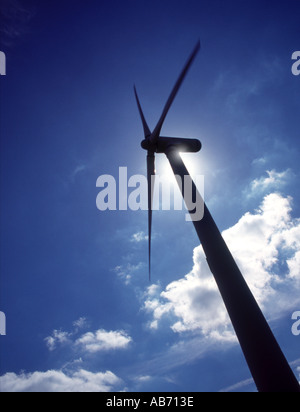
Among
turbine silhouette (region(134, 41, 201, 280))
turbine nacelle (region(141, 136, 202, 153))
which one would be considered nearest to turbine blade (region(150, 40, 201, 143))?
turbine silhouette (region(134, 41, 201, 280))

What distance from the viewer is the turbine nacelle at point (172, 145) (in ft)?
58.2

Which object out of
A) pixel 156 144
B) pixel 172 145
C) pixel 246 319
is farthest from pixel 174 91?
pixel 246 319

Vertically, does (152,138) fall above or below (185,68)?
below

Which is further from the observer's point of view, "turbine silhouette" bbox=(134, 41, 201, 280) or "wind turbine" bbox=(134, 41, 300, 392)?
"turbine silhouette" bbox=(134, 41, 201, 280)

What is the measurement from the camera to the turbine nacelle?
17.7m

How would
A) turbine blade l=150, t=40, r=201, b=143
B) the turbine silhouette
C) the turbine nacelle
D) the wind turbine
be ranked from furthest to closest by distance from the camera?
the turbine nacelle → the turbine silhouette → turbine blade l=150, t=40, r=201, b=143 → the wind turbine

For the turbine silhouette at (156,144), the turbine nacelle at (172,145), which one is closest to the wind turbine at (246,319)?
the turbine silhouette at (156,144)

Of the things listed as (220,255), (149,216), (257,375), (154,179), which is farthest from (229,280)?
(154,179)

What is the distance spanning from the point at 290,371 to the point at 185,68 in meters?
17.1

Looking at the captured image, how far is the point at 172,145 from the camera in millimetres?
17531

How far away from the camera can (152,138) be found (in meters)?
17.9

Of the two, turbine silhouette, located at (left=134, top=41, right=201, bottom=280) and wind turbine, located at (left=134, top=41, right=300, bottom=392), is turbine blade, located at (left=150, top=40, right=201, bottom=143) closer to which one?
turbine silhouette, located at (left=134, top=41, right=201, bottom=280)
